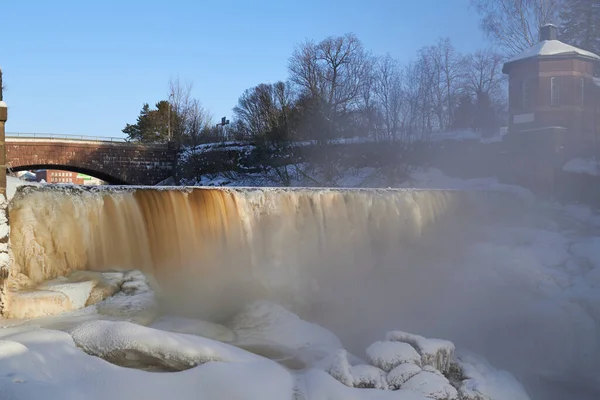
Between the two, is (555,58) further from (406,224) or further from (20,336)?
(20,336)

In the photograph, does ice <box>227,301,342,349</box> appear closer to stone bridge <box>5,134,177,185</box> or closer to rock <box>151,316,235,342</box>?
rock <box>151,316,235,342</box>

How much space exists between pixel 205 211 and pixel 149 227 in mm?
1301

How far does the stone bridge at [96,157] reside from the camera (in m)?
30.0

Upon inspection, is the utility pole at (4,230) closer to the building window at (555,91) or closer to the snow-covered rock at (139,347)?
the snow-covered rock at (139,347)

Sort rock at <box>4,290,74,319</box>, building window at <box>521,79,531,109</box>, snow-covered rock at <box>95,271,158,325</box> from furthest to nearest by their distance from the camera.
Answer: building window at <box>521,79,531,109</box> < snow-covered rock at <box>95,271,158,325</box> < rock at <box>4,290,74,319</box>

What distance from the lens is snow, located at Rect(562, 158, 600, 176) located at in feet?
67.5

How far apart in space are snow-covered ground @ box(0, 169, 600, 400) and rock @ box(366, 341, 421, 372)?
0.02m

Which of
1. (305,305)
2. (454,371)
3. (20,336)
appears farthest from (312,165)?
(20,336)

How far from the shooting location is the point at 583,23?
3284cm

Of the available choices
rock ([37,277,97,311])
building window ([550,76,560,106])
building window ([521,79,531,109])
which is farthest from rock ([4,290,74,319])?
building window ([550,76,560,106])

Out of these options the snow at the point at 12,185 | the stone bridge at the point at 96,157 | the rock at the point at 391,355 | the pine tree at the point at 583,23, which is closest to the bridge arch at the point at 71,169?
the stone bridge at the point at 96,157

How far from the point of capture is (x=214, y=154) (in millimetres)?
36125

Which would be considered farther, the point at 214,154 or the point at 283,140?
the point at 214,154

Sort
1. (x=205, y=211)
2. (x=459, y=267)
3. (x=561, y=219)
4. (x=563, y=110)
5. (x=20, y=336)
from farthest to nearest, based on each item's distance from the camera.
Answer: (x=563, y=110) < (x=561, y=219) < (x=459, y=267) < (x=205, y=211) < (x=20, y=336)
